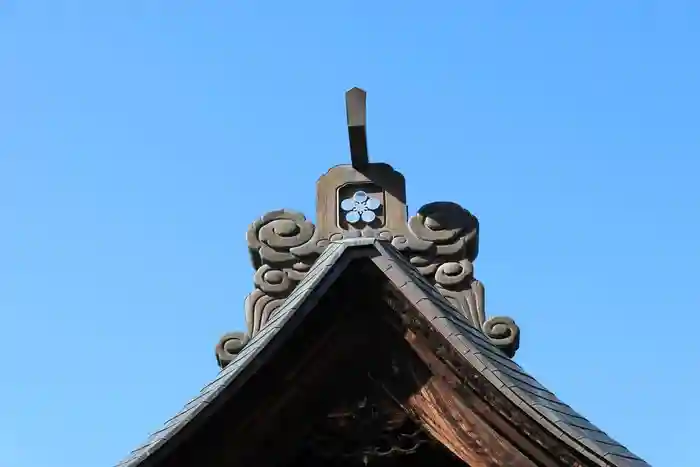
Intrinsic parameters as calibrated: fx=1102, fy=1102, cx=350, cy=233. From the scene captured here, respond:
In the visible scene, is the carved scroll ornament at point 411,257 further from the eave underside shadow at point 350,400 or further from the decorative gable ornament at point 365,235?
the eave underside shadow at point 350,400

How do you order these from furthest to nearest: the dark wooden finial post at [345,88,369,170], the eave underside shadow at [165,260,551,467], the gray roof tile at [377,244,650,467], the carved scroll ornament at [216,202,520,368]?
the carved scroll ornament at [216,202,520,368] → the dark wooden finial post at [345,88,369,170] → the eave underside shadow at [165,260,551,467] → the gray roof tile at [377,244,650,467]

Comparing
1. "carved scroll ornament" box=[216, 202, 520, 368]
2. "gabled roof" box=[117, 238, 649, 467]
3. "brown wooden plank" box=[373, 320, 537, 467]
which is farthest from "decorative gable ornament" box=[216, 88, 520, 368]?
"brown wooden plank" box=[373, 320, 537, 467]

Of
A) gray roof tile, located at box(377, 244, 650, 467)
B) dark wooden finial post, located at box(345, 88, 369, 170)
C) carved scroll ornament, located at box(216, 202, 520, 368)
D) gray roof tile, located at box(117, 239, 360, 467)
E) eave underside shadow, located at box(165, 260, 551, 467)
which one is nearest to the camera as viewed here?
gray roof tile, located at box(377, 244, 650, 467)

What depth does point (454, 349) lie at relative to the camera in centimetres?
386

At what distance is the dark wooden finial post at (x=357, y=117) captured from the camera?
4.86 meters

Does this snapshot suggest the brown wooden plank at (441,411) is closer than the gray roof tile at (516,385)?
No

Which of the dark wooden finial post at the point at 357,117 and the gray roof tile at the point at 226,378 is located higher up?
the dark wooden finial post at the point at 357,117

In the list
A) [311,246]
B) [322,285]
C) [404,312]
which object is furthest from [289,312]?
[311,246]

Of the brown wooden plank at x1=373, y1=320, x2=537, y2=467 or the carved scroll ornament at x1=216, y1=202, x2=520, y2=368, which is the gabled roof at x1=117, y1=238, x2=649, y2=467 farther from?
the carved scroll ornament at x1=216, y1=202, x2=520, y2=368

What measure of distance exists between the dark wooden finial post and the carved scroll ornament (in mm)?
422

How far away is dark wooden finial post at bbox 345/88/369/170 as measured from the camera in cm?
486

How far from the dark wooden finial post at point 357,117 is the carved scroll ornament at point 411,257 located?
0.42 metres

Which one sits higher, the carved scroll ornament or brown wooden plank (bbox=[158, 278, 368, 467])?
the carved scroll ornament

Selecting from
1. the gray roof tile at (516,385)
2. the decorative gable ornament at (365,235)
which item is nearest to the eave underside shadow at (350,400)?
the gray roof tile at (516,385)
